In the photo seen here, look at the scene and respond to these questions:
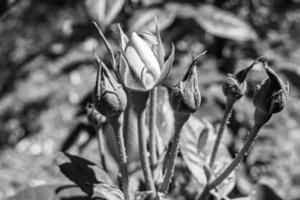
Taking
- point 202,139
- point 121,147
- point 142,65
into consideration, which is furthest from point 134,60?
point 202,139

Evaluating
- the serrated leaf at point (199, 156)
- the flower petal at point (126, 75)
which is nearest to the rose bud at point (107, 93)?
the flower petal at point (126, 75)

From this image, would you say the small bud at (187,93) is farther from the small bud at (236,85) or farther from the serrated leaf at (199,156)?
the serrated leaf at (199,156)

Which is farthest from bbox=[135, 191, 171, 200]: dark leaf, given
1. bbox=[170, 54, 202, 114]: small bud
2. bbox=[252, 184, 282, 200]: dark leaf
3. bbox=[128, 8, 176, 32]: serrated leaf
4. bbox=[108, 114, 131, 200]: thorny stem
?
bbox=[128, 8, 176, 32]: serrated leaf

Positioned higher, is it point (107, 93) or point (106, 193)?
point (107, 93)

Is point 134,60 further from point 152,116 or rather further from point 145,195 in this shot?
point 145,195

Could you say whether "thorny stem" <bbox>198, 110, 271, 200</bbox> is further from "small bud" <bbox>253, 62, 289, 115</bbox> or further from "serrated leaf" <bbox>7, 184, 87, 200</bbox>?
"serrated leaf" <bbox>7, 184, 87, 200</bbox>

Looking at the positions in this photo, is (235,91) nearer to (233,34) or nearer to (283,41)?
(233,34)
